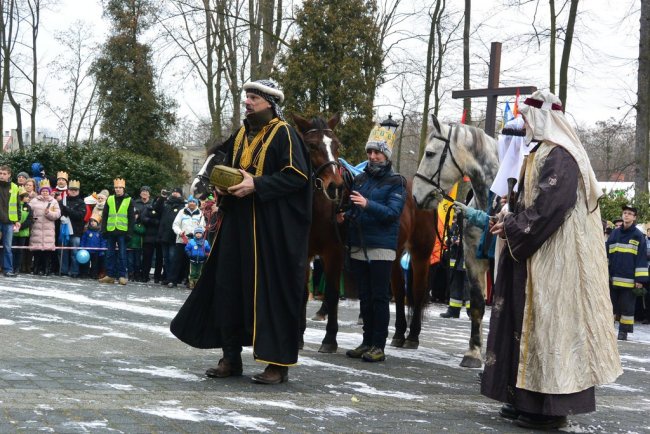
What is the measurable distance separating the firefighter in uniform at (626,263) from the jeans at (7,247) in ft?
37.8

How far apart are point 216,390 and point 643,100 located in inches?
744

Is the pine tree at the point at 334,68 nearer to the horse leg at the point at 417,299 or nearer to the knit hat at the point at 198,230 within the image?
the knit hat at the point at 198,230

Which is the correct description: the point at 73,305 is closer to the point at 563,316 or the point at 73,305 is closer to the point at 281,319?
the point at 281,319

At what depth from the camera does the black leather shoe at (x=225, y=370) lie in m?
7.25

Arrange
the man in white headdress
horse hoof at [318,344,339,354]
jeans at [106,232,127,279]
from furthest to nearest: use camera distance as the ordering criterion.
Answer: jeans at [106,232,127,279]
horse hoof at [318,344,339,354]
the man in white headdress

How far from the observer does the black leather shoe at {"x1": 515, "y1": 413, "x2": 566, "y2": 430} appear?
20.5 feet

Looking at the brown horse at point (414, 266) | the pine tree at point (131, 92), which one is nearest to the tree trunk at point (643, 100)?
the brown horse at point (414, 266)

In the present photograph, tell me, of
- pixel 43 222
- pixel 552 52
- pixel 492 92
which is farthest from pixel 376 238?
pixel 552 52

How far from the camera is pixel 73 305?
13148 millimetres

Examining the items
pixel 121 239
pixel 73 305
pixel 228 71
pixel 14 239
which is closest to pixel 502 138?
pixel 73 305

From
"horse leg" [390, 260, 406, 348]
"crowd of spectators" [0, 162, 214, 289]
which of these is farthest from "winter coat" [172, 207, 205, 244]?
"horse leg" [390, 260, 406, 348]

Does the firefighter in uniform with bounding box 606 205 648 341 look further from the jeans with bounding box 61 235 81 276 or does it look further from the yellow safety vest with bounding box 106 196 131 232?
the jeans with bounding box 61 235 81 276

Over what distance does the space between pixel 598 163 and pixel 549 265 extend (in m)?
53.7

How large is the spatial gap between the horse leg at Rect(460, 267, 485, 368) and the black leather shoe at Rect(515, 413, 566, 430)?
2775 millimetres
